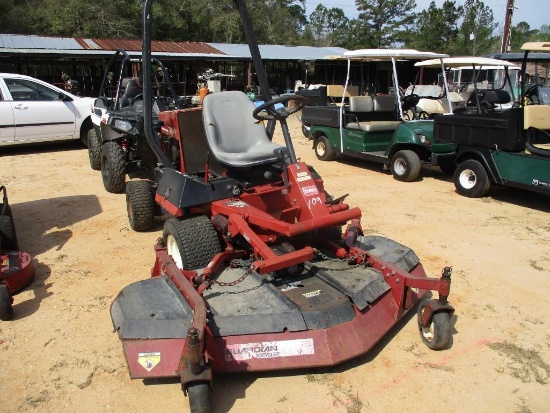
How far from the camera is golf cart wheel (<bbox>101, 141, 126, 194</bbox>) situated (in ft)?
20.7

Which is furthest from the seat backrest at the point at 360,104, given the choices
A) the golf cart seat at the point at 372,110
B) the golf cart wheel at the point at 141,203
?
the golf cart wheel at the point at 141,203

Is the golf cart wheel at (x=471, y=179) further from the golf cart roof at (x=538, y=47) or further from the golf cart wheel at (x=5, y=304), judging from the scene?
the golf cart wheel at (x=5, y=304)

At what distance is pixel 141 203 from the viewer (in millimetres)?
4980

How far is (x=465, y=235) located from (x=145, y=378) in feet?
12.6

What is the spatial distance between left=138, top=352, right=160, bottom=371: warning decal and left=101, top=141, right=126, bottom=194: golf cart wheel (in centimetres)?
416

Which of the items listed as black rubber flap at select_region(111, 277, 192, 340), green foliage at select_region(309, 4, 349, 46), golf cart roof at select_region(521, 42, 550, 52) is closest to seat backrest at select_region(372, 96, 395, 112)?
golf cart roof at select_region(521, 42, 550, 52)

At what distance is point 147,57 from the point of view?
411 cm

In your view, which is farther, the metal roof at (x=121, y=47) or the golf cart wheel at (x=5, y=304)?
the metal roof at (x=121, y=47)

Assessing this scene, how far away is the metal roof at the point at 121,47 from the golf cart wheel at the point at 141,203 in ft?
38.2

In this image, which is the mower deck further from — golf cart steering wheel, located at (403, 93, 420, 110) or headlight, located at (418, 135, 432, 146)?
golf cart steering wheel, located at (403, 93, 420, 110)

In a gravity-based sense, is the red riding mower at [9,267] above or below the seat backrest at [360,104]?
below

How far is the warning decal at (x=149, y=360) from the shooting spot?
2605mm

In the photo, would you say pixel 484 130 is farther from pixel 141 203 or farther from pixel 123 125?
pixel 123 125

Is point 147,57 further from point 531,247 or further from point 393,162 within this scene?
point 393,162
